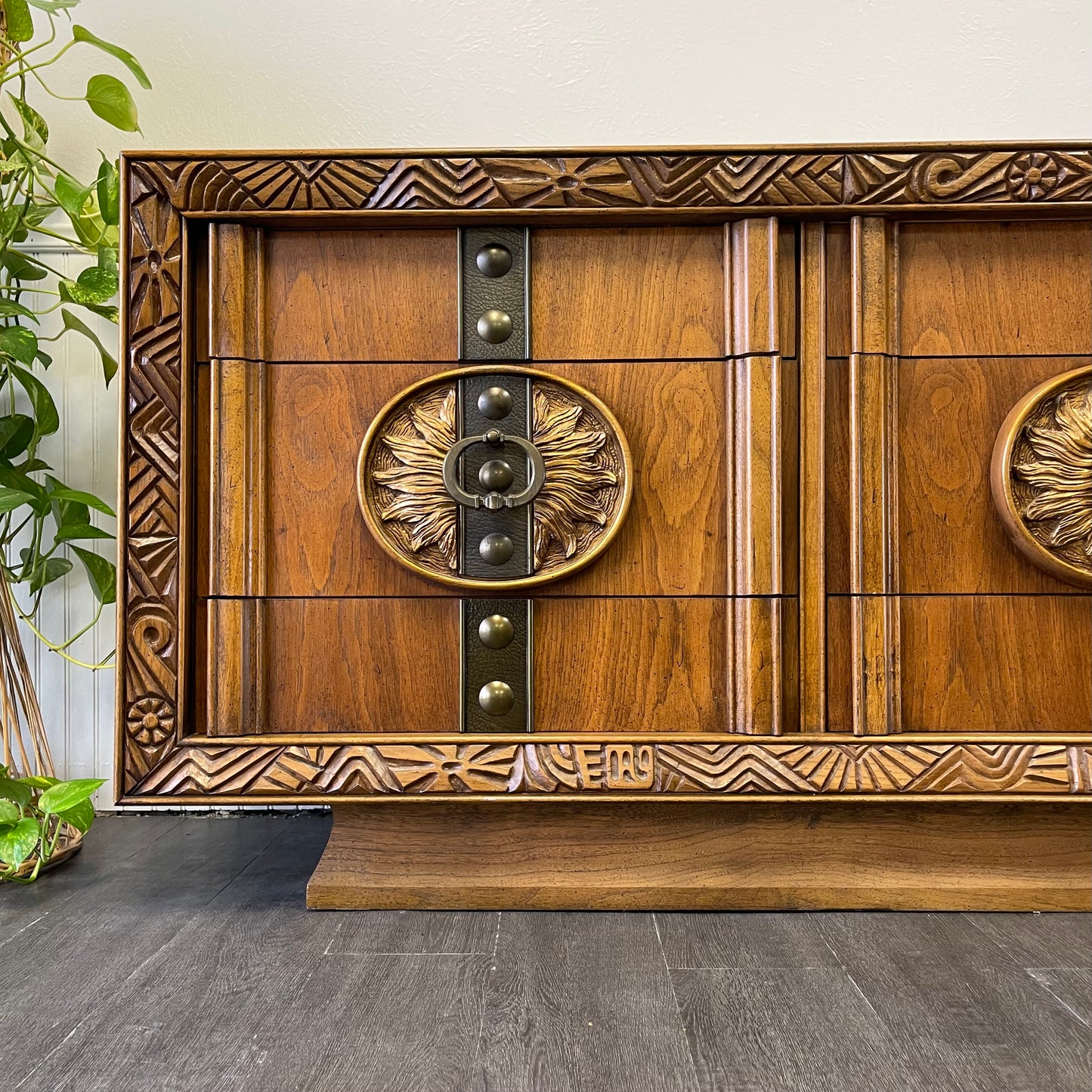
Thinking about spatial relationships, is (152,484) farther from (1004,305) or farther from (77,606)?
(1004,305)

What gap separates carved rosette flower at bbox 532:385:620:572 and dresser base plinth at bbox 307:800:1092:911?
288 mm

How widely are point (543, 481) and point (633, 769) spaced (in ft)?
1.07

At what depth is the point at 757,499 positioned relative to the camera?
884 mm

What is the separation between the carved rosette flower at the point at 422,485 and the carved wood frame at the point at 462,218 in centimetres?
21

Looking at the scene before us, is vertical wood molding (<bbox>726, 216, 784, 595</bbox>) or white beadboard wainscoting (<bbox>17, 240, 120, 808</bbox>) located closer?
vertical wood molding (<bbox>726, 216, 784, 595</bbox>)

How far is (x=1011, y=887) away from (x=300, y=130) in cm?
141

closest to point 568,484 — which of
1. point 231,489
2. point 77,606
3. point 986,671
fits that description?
point 231,489

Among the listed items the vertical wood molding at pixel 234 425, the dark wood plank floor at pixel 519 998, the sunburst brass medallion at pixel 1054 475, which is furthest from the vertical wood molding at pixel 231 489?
the sunburst brass medallion at pixel 1054 475

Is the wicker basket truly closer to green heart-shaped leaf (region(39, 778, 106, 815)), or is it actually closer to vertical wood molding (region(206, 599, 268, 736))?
green heart-shaped leaf (region(39, 778, 106, 815))

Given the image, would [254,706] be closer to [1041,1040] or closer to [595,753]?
[595,753]

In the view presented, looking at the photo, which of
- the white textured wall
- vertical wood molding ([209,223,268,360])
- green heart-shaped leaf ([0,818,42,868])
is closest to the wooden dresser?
vertical wood molding ([209,223,268,360])

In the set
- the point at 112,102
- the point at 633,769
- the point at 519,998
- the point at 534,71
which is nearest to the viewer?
the point at 519,998

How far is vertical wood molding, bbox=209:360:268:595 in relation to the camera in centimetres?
89

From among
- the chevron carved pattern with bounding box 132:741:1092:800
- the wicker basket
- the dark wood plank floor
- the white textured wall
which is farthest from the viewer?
the white textured wall
